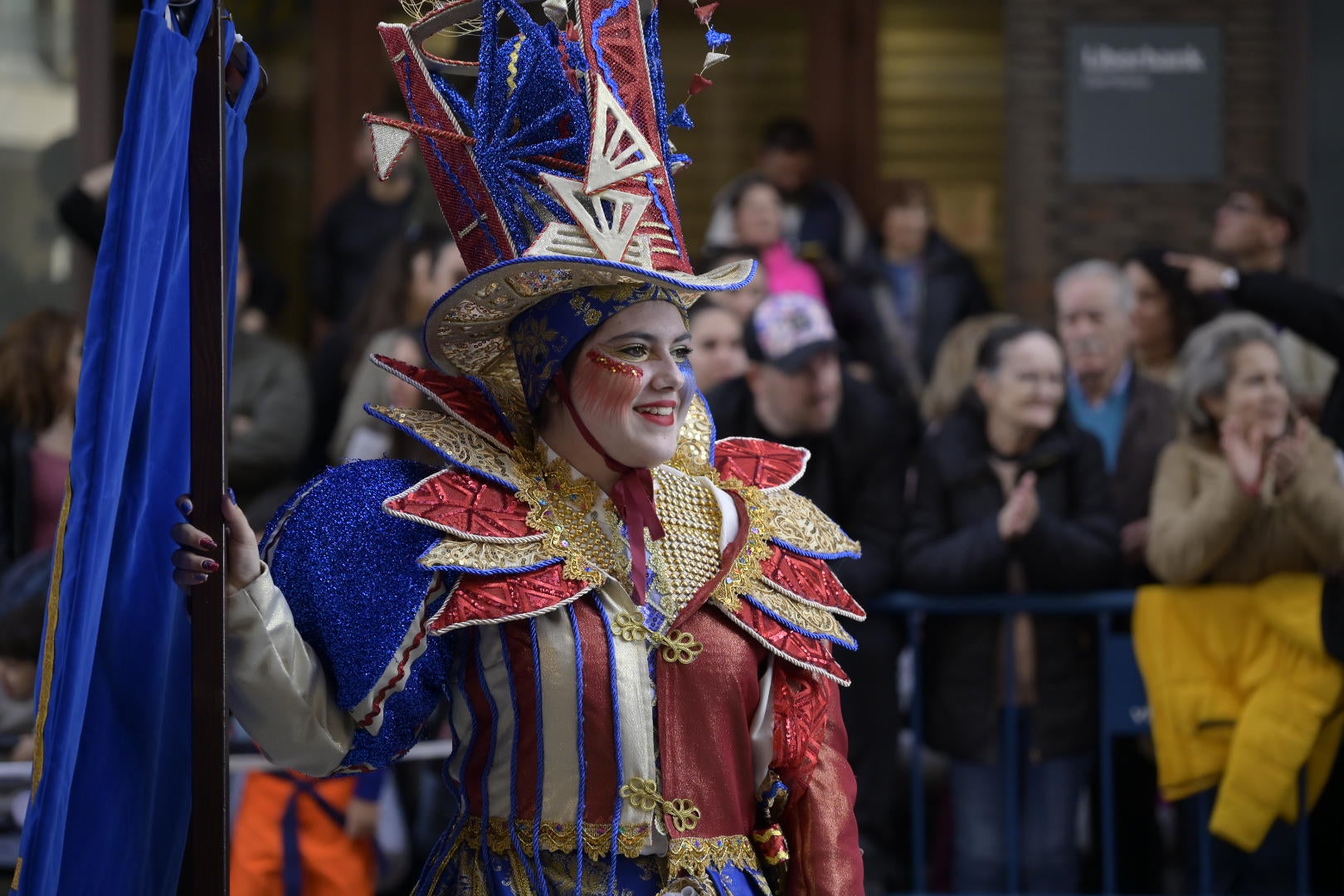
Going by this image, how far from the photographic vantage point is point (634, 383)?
315 cm

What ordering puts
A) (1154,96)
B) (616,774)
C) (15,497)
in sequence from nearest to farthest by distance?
(616,774) < (15,497) < (1154,96)

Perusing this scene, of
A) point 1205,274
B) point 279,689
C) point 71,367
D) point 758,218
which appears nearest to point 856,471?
point 1205,274

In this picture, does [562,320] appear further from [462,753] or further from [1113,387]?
[1113,387]

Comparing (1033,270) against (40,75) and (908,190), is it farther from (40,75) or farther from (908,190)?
(40,75)

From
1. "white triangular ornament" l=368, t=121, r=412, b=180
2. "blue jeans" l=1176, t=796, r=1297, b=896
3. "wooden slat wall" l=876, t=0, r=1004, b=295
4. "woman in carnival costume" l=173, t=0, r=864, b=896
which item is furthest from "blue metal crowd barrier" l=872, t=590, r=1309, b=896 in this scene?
"wooden slat wall" l=876, t=0, r=1004, b=295

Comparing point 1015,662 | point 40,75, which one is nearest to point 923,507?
point 1015,662

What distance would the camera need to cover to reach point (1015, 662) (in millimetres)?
5551

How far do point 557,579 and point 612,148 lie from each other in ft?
2.33

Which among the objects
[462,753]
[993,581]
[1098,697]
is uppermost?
[462,753]

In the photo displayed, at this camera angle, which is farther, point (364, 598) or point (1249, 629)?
point (1249, 629)

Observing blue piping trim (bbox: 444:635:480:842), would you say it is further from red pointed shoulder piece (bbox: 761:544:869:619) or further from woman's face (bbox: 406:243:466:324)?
woman's face (bbox: 406:243:466:324)

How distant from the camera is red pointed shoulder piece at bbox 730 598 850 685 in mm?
3234

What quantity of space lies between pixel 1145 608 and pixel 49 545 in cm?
330

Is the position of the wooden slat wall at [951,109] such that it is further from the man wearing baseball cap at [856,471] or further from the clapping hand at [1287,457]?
the clapping hand at [1287,457]
